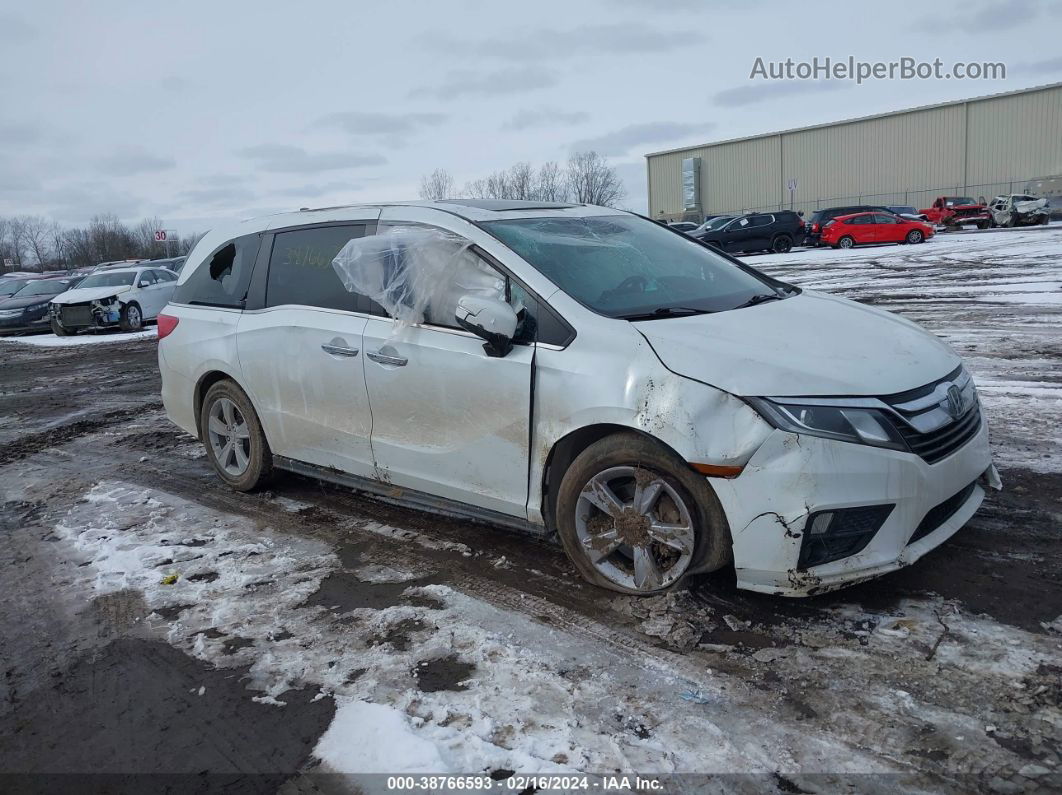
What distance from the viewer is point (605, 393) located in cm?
358

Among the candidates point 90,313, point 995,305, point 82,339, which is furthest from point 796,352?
point 90,313

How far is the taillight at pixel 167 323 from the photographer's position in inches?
238

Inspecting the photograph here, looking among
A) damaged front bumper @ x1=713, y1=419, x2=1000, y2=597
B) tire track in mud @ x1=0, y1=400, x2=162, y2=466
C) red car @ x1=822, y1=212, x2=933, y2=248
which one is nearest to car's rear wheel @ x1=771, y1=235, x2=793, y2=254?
red car @ x1=822, y1=212, x2=933, y2=248

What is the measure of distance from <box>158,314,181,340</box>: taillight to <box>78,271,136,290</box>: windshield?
611 inches

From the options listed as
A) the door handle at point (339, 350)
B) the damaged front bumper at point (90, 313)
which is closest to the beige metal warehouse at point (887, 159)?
the damaged front bumper at point (90, 313)

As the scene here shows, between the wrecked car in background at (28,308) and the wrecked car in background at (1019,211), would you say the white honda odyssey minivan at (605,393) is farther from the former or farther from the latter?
the wrecked car in background at (1019,211)

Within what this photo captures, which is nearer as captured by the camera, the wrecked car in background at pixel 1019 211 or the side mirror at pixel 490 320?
the side mirror at pixel 490 320

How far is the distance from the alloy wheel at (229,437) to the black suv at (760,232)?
28.5 meters

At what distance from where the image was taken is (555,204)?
17.2 feet

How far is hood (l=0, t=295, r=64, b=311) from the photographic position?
21.8m

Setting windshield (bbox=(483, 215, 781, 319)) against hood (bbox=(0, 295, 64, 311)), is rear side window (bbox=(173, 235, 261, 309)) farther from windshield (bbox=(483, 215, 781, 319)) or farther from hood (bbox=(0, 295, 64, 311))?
hood (bbox=(0, 295, 64, 311))

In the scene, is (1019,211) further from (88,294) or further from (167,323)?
(167,323)

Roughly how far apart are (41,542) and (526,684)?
3.61 metres

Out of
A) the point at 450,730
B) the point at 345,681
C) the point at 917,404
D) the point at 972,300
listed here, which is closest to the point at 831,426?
the point at 917,404
